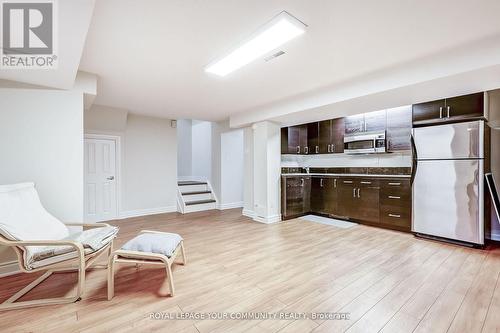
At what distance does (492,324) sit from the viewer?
1.59m

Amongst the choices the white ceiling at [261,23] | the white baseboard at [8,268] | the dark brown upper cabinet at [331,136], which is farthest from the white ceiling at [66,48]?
the dark brown upper cabinet at [331,136]

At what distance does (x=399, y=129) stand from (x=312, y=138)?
181 centimetres

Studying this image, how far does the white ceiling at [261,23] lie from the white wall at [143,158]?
1.54m

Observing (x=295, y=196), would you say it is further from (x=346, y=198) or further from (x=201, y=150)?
(x=201, y=150)

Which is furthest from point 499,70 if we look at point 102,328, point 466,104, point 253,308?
point 102,328

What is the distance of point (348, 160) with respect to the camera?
195 inches

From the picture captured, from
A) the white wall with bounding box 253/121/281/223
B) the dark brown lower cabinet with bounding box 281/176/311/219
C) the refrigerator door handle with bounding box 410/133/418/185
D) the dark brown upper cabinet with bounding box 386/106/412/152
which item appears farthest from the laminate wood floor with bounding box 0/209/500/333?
the dark brown upper cabinet with bounding box 386/106/412/152

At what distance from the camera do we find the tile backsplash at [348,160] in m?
4.20

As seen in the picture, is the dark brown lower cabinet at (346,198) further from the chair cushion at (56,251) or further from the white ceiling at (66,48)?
the white ceiling at (66,48)

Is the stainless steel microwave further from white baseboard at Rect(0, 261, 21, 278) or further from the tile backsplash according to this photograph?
white baseboard at Rect(0, 261, 21, 278)

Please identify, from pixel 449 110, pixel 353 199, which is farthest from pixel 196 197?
pixel 449 110

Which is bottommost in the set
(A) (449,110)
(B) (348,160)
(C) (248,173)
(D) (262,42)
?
(C) (248,173)

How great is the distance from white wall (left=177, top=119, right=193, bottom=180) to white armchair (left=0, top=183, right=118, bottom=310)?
17.2ft

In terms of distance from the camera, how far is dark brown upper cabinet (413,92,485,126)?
9.82 ft
